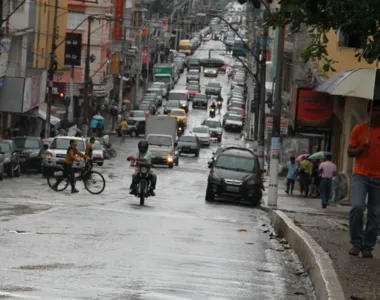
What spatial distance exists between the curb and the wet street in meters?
0.18

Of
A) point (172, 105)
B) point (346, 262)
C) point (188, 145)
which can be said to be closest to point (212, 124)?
point (172, 105)

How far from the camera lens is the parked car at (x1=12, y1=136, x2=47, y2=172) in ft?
152

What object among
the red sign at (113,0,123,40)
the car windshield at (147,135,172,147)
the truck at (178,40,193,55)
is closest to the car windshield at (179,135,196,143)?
the car windshield at (147,135,172,147)

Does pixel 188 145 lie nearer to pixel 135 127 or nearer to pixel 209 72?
pixel 135 127

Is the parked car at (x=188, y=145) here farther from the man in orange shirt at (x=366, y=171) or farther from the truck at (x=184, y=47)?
the truck at (x=184, y=47)

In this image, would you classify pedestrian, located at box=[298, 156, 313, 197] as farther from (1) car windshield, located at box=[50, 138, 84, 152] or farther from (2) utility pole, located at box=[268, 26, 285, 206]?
(1) car windshield, located at box=[50, 138, 84, 152]

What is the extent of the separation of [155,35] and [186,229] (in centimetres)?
13140

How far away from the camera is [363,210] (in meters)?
13.5

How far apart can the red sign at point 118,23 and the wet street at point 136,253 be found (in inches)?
2863

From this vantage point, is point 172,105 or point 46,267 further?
point 172,105

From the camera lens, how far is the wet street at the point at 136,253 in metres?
10.8

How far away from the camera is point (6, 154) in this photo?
41.5 meters

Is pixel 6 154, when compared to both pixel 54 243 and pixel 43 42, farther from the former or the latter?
pixel 43 42

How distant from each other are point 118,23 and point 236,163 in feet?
220
